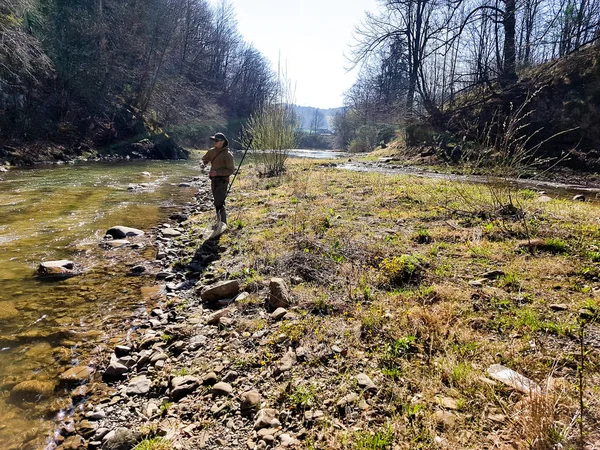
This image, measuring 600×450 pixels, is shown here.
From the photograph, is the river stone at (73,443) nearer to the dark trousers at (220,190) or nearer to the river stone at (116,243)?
the river stone at (116,243)

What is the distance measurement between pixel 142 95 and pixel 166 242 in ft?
106

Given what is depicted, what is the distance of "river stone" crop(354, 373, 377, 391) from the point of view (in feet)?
8.18

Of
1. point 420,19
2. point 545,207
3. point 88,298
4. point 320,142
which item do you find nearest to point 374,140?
point 420,19

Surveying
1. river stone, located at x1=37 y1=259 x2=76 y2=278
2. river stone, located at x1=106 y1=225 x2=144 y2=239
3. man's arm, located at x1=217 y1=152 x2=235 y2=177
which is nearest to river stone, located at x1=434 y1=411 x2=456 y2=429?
river stone, located at x1=37 y1=259 x2=76 y2=278

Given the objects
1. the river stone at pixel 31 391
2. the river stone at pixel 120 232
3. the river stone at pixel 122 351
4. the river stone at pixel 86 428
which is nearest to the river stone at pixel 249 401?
the river stone at pixel 86 428

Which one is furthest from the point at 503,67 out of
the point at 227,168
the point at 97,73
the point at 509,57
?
the point at 97,73

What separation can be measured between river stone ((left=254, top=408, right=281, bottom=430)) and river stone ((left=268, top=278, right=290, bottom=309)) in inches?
59.2

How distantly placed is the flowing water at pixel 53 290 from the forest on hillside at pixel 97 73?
9.42 metres

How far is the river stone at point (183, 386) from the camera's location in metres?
2.82

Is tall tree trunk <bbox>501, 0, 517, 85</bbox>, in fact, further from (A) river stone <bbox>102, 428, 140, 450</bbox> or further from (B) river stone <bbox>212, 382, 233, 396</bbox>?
(A) river stone <bbox>102, 428, 140, 450</bbox>

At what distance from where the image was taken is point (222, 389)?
8.94 feet

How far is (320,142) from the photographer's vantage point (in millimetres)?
95188

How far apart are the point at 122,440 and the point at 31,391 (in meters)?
1.30

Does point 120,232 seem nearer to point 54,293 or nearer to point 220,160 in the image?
point 220,160
